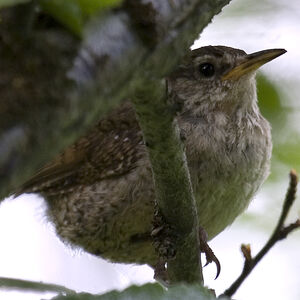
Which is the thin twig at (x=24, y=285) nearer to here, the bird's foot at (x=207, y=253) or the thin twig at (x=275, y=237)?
the thin twig at (x=275, y=237)

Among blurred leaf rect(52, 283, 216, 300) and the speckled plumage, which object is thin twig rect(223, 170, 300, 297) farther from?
blurred leaf rect(52, 283, 216, 300)

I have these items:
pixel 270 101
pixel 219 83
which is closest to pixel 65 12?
pixel 270 101

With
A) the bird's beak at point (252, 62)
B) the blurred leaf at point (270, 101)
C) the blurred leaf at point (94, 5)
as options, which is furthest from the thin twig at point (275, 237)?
the blurred leaf at point (94, 5)

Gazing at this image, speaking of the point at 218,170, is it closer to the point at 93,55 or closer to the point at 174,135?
the point at 174,135

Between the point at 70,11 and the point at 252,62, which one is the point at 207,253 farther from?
the point at 70,11

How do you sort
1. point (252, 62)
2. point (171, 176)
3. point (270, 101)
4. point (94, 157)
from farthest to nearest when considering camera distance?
point (94, 157) → point (252, 62) → point (270, 101) → point (171, 176)

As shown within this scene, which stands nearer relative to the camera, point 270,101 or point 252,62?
point 270,101
